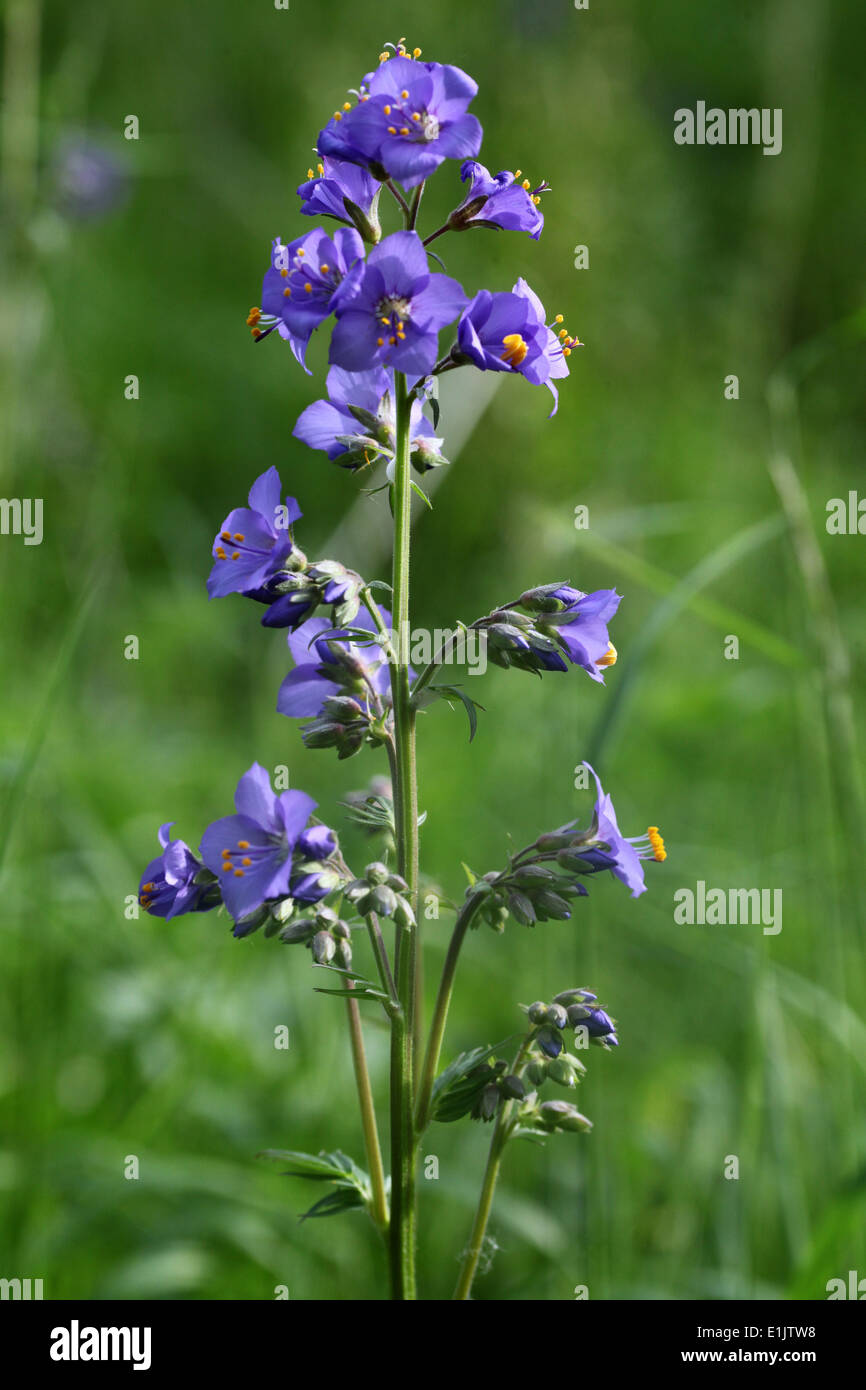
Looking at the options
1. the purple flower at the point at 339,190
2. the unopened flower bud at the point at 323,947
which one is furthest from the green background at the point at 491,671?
the unopened flower bud at the point at 323,947

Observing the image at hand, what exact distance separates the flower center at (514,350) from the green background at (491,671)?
0.98 feet

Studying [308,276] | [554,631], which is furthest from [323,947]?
[308,276]

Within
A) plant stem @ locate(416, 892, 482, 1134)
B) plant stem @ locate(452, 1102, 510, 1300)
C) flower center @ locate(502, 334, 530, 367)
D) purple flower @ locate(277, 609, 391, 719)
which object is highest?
flower center @ locate(502, 334, 530, 367)

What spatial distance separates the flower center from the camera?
1721 mm

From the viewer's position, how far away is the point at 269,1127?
10.9ft

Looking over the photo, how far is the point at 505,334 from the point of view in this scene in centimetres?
176

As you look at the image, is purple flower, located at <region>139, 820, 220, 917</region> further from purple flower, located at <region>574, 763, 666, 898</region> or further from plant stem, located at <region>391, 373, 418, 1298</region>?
purple flower, located at <region>574, 763, 666, 898</region>

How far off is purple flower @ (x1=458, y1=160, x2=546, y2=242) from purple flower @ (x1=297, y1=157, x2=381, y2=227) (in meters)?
0.13

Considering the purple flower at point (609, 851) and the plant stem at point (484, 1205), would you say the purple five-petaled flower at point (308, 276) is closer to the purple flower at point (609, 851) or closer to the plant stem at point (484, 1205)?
the purple flower at point (609, 851)

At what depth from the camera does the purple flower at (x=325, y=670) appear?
191 cm

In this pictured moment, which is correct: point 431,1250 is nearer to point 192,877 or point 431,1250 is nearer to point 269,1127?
point 269,1127
